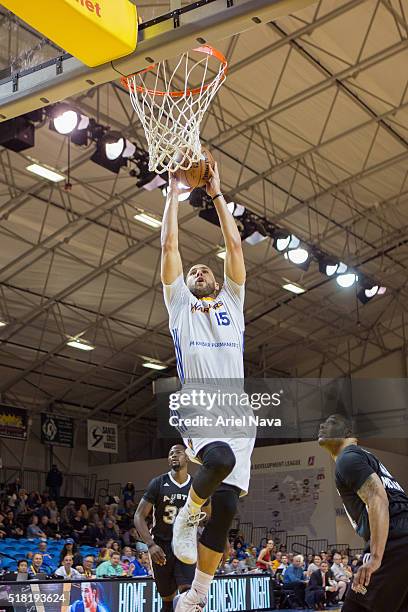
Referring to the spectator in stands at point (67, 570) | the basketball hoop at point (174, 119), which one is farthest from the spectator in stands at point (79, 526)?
the basketball hoop at point (174, 119)

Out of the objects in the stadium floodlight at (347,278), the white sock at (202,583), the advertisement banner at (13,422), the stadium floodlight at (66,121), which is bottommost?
the white sock at (202,583)

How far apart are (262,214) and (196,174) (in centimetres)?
1928

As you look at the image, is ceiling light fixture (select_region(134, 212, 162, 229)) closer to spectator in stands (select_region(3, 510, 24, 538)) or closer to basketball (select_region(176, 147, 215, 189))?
spectator in stands (select_region(3, 510, 24, 538))

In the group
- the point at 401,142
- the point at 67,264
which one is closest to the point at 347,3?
the point at 401,142

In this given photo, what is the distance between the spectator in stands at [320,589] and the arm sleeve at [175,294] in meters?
13.2

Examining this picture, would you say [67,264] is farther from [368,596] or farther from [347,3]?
[368,596]

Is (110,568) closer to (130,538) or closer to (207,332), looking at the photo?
(130,538)

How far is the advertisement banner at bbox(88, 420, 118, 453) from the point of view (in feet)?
107

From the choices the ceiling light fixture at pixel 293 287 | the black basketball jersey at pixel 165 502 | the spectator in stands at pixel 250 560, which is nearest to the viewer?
the black basketball jersey at pixel 165 502

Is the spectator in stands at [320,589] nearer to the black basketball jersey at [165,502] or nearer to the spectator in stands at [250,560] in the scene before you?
the spectator in stands at [250,560]

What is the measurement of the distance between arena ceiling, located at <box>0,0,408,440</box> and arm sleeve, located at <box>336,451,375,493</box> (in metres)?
13.6

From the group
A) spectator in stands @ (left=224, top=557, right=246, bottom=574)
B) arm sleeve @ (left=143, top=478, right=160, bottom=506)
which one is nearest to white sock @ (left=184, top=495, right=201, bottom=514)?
arm sleeve @ (left=143, top=478, right=160, bottom=506)

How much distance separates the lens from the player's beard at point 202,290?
4957 mm

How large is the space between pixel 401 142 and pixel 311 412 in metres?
14.3
